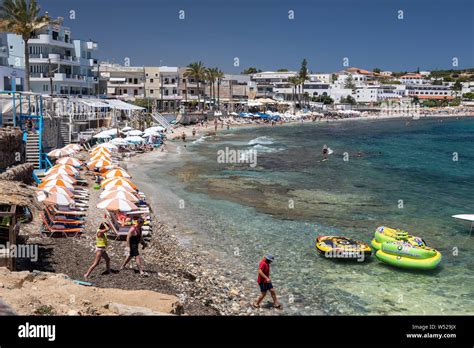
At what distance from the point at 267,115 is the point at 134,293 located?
331ft

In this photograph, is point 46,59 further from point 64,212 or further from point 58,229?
point 58,229

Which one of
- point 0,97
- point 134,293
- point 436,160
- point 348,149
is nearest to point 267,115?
point 348,149

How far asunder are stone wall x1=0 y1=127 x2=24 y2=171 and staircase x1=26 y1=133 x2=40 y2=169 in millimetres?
610

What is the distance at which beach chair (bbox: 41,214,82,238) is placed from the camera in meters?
16.2

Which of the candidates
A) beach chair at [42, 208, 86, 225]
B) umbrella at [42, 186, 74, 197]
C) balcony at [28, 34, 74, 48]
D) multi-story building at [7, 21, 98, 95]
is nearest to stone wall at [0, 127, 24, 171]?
umbrella at [42, 186, 74, 197]

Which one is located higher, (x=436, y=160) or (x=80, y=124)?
(x=80, y=124)

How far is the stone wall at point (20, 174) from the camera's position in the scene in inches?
820

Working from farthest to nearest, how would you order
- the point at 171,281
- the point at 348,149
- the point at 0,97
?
the point at 348,149, the point at 0,97, the point at 171,281

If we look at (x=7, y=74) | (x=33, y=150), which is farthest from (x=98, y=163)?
(x=7, y=74)

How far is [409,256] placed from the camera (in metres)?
16.0

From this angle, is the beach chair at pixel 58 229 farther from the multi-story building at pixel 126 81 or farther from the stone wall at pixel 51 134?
the multi-story building at pixel 126 81
